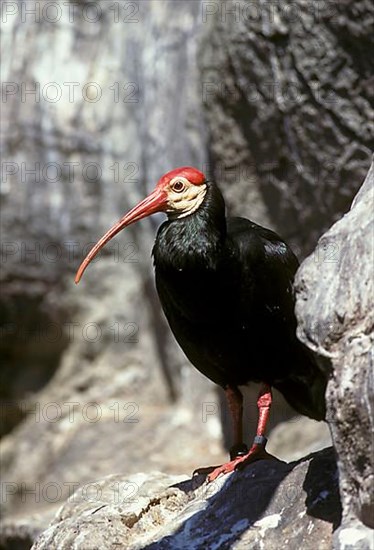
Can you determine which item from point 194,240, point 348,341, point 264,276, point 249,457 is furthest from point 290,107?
point 348,341

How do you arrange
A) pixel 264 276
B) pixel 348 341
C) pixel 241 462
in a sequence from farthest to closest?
1. pixel 264 276
2. pixel 241 462
3. pixel 348 341

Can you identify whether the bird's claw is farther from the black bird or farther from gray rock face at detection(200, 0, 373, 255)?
gray rock face at detection(200, 0, 373, 255)

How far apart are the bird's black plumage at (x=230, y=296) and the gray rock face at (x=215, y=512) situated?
0.61 metres

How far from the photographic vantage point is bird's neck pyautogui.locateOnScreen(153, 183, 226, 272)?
529cm

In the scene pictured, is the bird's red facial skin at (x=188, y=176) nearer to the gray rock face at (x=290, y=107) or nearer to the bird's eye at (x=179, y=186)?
the bird's eye at (x=179, y=186)

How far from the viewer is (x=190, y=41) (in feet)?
30.6

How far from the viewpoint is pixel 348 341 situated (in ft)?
12.5

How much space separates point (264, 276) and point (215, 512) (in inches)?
48.5

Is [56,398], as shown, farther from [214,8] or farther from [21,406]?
[214,8]

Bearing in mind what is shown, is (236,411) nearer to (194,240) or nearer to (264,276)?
(264,276)

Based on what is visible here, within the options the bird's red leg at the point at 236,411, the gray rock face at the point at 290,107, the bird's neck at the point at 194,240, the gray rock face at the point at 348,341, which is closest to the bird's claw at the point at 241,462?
the bird's red leg at the point at 236,411

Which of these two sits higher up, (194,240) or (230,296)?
(194,240)

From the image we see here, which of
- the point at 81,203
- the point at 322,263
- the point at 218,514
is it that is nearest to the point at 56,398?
the point at 81,203

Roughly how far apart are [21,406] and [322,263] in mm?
7082
